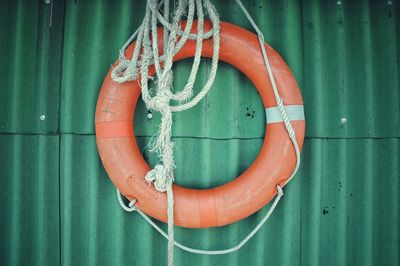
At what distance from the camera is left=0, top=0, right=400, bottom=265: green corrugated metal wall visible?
4.94 feet

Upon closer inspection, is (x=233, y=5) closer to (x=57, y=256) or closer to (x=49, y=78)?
(x=49, y=78)

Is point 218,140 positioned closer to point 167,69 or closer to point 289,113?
point 289,113

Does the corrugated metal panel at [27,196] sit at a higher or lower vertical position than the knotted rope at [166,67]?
lower

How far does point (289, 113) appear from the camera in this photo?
1313 millimetres

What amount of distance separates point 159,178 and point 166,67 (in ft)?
1.33

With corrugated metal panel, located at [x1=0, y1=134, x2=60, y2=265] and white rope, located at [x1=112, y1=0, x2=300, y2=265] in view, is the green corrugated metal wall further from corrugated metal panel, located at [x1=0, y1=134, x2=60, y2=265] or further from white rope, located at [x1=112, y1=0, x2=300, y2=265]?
white rope, located at [x1=112, y1=0, x2=300, y2=265]

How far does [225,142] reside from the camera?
1.51 meters

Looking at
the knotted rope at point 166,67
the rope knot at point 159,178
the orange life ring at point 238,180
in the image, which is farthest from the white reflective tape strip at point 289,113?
the rope knot at point 159,178

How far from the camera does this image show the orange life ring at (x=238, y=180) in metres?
1.30

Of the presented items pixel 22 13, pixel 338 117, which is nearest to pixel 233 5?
pixel 338 117

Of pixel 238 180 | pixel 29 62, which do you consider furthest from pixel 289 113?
pixel 29 62

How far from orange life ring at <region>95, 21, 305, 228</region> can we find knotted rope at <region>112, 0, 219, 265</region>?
0.19 feet

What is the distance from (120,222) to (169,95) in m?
0.67

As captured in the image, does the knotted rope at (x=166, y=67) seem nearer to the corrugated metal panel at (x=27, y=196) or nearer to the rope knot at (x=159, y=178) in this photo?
the rope knot at (x=159, y=178)
